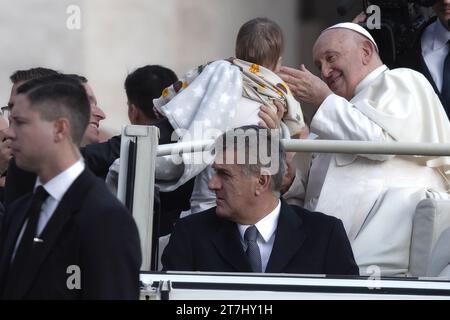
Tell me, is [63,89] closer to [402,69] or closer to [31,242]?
[31,242]

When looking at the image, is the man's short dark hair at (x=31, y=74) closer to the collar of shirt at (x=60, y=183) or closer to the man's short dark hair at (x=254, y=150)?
the man's short dark hair at (x=254, y=150)

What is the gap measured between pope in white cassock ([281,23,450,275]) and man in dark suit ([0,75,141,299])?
6.71 feet

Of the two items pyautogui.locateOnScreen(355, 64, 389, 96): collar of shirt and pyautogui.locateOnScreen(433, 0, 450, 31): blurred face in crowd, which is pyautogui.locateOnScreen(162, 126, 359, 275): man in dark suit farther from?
pyautogui.locateOnScreen(433, 0, 450, 31): blurred face in crowd

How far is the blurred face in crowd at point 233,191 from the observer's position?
5535mm

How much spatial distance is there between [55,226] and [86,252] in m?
0.13

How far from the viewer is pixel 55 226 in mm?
4074

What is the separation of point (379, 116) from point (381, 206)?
0.40 meters

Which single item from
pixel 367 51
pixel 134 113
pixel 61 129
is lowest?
pixel 61 129

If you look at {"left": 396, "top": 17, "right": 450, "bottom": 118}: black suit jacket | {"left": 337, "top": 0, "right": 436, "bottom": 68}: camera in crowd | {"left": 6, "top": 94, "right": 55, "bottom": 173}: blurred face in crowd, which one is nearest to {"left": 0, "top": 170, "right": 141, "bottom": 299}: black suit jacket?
{"left": 6, "top": 94, "right": 55, "bottom": 173}: blurred face in crowd

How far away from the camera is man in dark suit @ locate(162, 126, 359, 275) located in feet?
17.9

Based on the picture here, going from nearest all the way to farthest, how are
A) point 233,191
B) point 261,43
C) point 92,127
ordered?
point 233,191, point 261,43, point 92,127

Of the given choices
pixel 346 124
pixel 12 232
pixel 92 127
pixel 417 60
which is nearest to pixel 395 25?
pixel 417 60

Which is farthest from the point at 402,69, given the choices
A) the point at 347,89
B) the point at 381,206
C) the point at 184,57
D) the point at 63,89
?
the point at 184,57

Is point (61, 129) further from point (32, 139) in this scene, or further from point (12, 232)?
point (12, 232)
